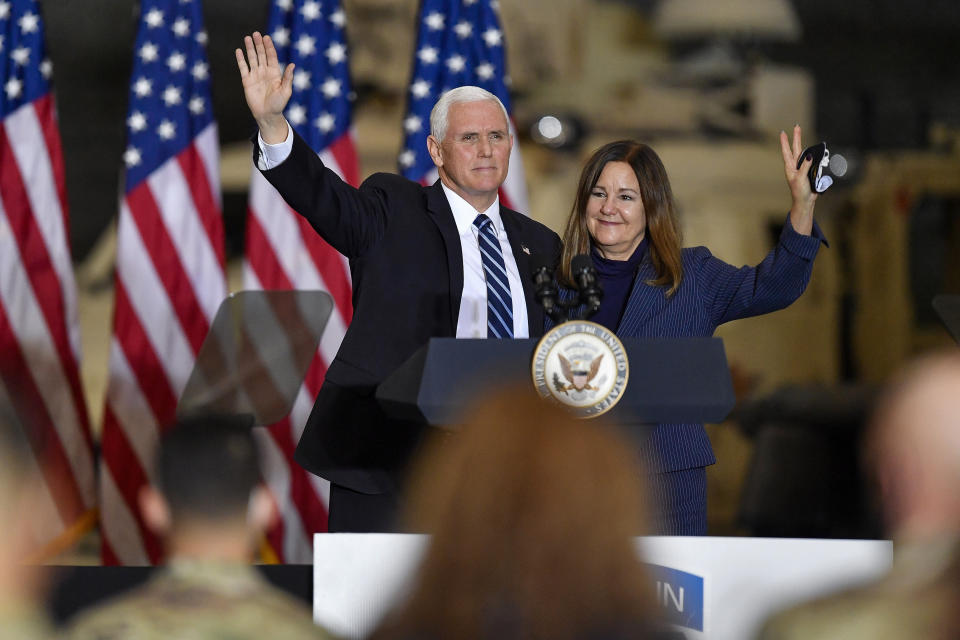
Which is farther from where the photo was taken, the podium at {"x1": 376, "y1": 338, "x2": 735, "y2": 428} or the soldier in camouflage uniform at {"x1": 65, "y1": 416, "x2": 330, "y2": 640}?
the podium at {"x1": 376, "y1": 338, "x2": 735, "y2": 428}

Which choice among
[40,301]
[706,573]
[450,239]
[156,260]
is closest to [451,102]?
[450,239]

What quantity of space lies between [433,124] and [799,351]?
4.88 meters

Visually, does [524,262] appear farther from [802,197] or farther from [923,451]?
[923,451]

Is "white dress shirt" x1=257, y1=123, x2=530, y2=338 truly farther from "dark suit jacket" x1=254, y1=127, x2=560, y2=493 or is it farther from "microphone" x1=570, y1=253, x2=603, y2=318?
"microphone" x1=570, y1=253, x2=603, y2=318

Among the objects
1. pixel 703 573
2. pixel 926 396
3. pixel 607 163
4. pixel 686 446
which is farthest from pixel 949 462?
pixel 607 163

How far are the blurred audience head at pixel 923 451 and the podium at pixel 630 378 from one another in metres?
0.72

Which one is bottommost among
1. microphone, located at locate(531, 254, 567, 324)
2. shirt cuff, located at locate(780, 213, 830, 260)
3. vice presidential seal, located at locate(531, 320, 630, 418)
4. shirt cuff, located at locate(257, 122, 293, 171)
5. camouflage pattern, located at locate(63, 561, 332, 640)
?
camouflage pattern, located at locate(63, 561, 332, 640)

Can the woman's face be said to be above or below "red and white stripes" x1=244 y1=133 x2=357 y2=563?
above

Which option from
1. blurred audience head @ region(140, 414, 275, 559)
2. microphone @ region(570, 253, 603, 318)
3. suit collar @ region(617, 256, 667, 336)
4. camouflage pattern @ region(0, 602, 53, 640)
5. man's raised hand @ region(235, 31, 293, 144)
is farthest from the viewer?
suit collar @ region(617, 256, 667, 336)

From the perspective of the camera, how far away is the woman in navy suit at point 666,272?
250 cm

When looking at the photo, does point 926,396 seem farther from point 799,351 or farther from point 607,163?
point 799,351

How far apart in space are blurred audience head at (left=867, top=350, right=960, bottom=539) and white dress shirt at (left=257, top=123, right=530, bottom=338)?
4.47 feet

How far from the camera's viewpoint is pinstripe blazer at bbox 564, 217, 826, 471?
2502 millimetres

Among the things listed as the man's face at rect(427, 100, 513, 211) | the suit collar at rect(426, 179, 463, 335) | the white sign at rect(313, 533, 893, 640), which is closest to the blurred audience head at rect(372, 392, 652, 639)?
the white sign at rect(313, 533, 893, 640)
